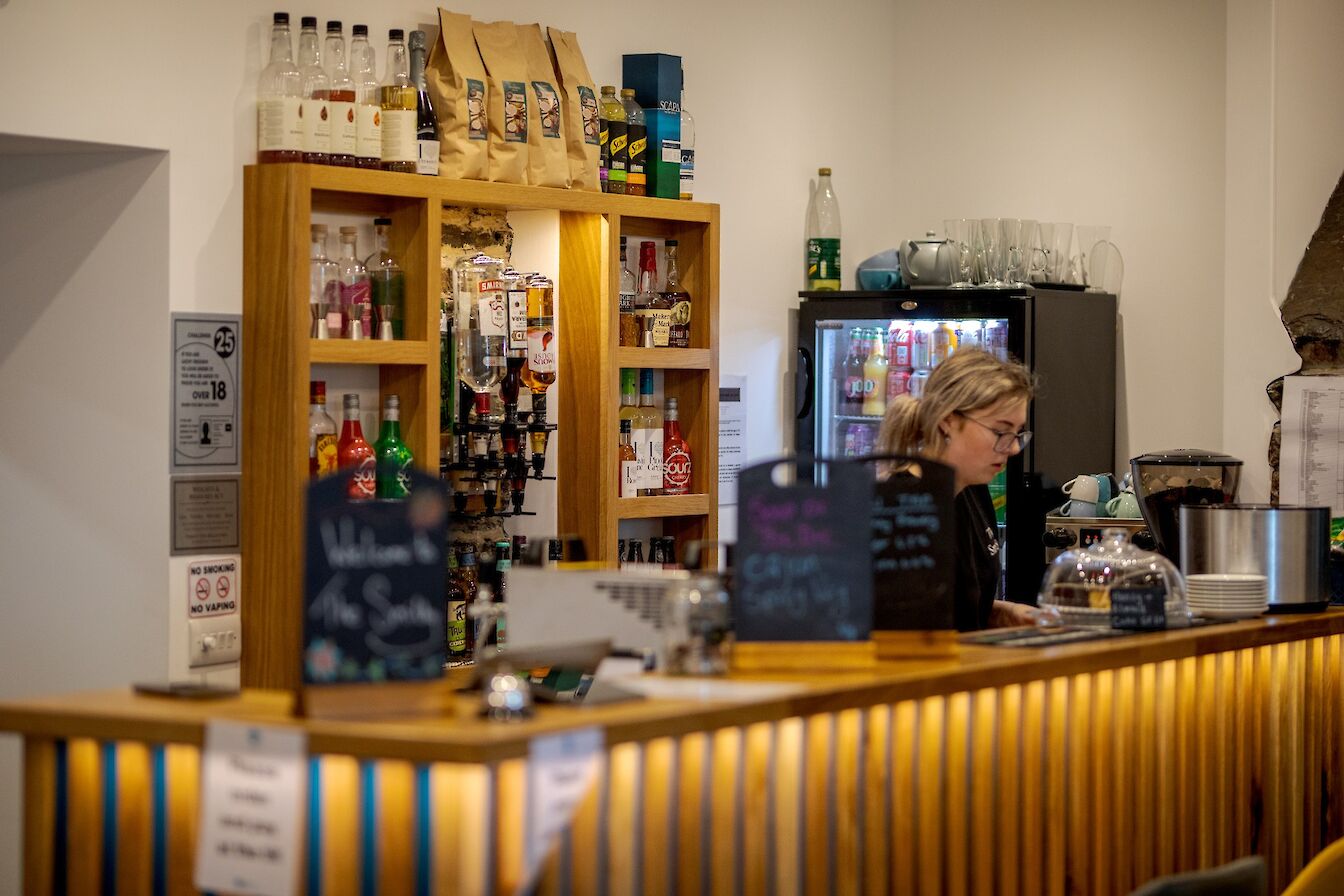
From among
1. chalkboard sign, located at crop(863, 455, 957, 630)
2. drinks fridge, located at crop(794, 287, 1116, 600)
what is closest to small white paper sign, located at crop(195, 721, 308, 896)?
chalkboard sign, located at crop(863, 455, 957, 630)

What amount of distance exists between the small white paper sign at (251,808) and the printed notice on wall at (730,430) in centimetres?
357

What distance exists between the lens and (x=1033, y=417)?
5.82 m

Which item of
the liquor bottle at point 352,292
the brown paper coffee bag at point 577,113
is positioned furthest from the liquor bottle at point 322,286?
the brown paper coffee bag at point 577,113

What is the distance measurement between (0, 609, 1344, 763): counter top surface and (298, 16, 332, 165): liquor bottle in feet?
6.69

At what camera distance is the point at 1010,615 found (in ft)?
13.6

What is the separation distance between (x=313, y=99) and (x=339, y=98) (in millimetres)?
87

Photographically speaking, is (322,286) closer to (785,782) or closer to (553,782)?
(785,782)

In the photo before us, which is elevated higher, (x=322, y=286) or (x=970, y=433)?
(x=322, y=286)

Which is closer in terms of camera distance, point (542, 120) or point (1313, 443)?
point (542, 120)

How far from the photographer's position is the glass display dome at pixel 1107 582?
3.51m

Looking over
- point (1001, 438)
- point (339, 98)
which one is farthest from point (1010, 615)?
point (339, 98)

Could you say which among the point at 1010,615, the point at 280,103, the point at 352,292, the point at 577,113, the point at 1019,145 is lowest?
the point at 1010,615

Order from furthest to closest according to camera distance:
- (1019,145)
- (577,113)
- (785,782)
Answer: (1019,145) → (577,113) → (785,782)

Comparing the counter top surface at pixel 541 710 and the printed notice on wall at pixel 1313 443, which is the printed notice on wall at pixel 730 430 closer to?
the printed notice on wall at pixel 1313 443
